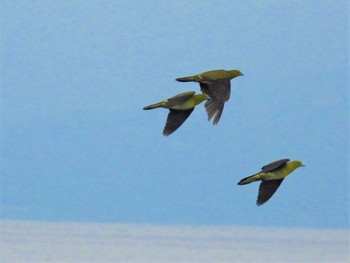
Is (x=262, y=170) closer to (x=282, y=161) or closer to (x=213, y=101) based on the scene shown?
(x=282, y=161)

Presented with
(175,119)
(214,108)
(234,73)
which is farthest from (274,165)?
(234,73)

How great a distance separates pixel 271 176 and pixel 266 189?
18 centimetres

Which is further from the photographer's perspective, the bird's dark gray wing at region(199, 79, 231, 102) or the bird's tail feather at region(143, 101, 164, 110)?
the bird's dark gray wing at region(199, 79, 231, 102)

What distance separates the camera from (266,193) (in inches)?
316

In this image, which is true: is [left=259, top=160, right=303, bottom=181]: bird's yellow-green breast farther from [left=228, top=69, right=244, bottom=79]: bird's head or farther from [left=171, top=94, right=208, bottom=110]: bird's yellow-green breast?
[left=228, top=69, right=244, bottom=79]: bird's head

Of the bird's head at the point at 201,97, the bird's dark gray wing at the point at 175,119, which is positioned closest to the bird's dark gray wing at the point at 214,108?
the bird's head at the point at 201,97

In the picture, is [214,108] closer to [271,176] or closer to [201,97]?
[201,97]

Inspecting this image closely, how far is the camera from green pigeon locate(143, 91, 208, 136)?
27.7ft

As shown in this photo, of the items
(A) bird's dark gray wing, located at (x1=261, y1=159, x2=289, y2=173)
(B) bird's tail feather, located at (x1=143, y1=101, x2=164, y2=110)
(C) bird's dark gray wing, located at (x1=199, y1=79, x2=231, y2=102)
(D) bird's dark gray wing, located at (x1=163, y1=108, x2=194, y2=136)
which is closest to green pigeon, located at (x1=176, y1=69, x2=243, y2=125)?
(C) bird's dark gray wing, located at (x1=199, y1=79, x2=231, y2=102)

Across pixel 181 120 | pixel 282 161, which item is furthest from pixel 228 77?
pixel 282 161

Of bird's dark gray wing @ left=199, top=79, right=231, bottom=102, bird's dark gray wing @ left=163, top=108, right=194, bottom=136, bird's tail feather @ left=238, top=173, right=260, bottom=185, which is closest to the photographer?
bird's tail feather @ left=238, top=173, right=260, bottom=185

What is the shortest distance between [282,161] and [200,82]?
174cm

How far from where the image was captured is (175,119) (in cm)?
853

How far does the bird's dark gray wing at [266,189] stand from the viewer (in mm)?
7980
